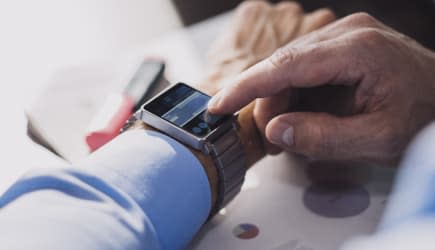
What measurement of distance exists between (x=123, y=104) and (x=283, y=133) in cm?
23

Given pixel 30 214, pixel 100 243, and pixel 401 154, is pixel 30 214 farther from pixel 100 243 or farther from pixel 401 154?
pixel 401 154

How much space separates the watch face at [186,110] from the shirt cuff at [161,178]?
2 centimetres

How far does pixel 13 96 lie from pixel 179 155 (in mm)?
435

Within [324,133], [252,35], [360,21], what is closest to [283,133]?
[324,133]

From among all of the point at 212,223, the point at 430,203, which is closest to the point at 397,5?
the point at 212,223

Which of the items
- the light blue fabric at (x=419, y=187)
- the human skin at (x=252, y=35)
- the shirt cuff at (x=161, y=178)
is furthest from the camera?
the human skin at (x=252, y=35)

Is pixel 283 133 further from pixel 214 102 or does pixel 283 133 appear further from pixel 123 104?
pixel 123 104

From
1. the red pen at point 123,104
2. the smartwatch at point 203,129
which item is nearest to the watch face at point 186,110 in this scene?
the smartwatch at point 203,129

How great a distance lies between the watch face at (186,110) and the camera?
0.57 metres

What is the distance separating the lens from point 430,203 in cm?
39

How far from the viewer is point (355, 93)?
606 mm

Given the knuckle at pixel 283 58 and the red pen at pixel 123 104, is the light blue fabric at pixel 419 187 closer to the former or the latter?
the knuckle at pixel 283 58

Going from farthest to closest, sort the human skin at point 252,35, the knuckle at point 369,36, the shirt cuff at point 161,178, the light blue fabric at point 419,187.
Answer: the human skin at point 252,35
the knuckle at point 369,36
the shirt cuff at point 161,178
the light blue fabric at point 419,187

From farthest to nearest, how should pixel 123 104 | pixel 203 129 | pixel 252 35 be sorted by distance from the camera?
pixel 252 35
pixel 123 104
pixel 203 129
